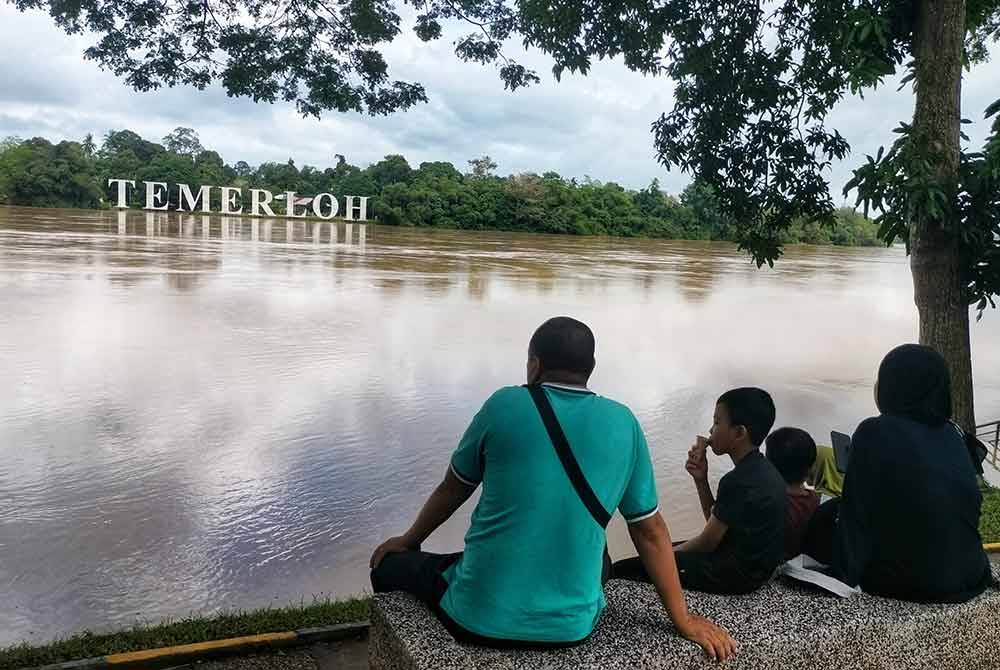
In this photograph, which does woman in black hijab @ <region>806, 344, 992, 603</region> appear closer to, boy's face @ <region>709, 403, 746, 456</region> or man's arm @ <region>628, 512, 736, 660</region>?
boy's face @ <region>709, 403, 746, 456</region>

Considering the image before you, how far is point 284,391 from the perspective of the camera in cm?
953

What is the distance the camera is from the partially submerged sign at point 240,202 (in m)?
54.0

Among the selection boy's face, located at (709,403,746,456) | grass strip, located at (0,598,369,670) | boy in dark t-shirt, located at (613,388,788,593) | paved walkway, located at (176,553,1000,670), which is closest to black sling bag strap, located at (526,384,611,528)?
boy in dark t-shirt, located at (613,388,788,593)

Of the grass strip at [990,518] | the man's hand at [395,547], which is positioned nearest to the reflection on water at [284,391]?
the grass strip at [990,518]

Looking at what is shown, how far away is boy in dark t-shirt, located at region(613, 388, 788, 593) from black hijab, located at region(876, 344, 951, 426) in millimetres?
400

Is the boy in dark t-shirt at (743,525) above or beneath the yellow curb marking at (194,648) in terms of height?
above

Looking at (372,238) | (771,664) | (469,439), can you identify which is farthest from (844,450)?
(372,238)

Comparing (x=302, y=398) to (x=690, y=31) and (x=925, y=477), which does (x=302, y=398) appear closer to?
(x=690, y=31)

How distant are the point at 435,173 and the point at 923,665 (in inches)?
2101

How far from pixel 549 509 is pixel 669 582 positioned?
408 millimetres

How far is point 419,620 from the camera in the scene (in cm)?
230

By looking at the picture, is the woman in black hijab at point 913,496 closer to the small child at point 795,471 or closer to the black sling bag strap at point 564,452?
the small child at point 795,471

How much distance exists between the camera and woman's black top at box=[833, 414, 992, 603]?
257cm

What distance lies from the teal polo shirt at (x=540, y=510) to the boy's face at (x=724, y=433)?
0.79m
